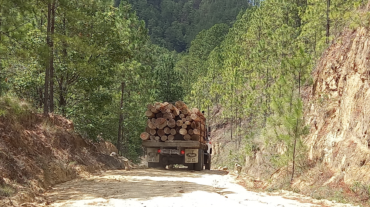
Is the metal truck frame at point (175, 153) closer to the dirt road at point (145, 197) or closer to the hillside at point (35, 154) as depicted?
the hillside at point (35, 154)

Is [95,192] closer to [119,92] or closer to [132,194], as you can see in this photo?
[132,194]

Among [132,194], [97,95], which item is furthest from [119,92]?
[132,194]

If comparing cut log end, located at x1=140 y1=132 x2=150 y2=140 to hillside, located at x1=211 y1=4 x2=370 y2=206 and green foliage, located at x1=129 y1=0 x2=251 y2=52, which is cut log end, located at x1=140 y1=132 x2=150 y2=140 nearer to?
hillside, located at x1=211 y1=4 x2=370 y2=206

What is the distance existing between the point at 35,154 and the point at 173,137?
28.6 feet

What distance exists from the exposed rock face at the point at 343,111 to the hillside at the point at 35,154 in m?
7.67

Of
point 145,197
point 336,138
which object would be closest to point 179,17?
point 336,138

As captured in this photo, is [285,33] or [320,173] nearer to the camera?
[320,173]

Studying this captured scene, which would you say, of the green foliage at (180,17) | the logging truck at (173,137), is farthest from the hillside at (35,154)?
the green foliage at (180,17)

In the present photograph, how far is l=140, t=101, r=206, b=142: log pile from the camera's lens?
18.5 metres

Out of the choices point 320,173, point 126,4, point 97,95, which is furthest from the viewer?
point 126,4

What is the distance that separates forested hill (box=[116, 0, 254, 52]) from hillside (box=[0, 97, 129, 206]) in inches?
4699

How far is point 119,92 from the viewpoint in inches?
1011

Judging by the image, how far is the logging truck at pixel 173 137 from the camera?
1809cm

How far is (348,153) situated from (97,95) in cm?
1100
